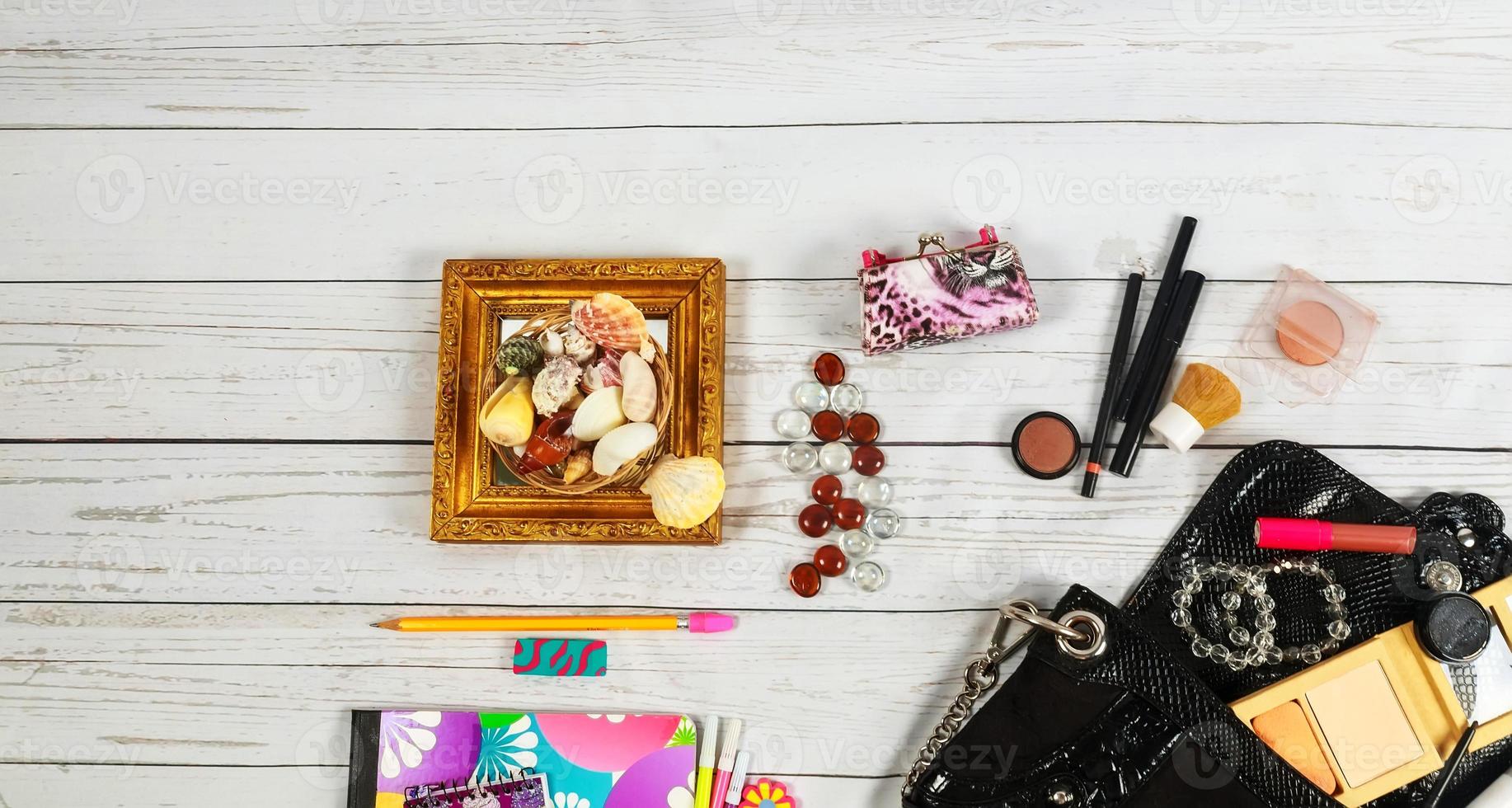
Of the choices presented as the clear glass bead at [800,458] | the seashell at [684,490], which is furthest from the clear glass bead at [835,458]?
the seashell at [684,490]

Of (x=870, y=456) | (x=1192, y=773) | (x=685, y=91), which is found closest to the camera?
(x=1192, y=773)

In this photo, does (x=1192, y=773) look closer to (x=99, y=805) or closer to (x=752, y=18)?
(x=752, y=18)

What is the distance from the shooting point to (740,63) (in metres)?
0.95

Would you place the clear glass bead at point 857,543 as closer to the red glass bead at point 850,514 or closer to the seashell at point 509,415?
the red glass bead at point 850,514

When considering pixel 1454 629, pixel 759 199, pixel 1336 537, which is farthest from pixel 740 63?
pixel 1454 629

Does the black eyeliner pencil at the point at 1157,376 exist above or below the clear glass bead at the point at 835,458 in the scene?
above

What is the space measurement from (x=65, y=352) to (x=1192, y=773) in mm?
1159

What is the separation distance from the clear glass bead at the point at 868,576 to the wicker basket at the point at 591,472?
22cm

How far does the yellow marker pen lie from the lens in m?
0.82

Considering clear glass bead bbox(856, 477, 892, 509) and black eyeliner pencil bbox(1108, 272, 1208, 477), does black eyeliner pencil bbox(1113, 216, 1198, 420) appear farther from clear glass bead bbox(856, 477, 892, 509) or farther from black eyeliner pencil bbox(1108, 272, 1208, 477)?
clear glass bead bbox(856, 477, 892, 509)

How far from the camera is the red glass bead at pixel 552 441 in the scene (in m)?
0.76

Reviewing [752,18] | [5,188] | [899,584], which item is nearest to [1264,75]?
[752,18]

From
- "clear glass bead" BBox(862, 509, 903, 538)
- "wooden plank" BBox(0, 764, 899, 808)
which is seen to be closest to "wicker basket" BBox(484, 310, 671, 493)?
"clear glass bead" BBox(862, 509, 903, 538)

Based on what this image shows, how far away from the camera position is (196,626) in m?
0.87
